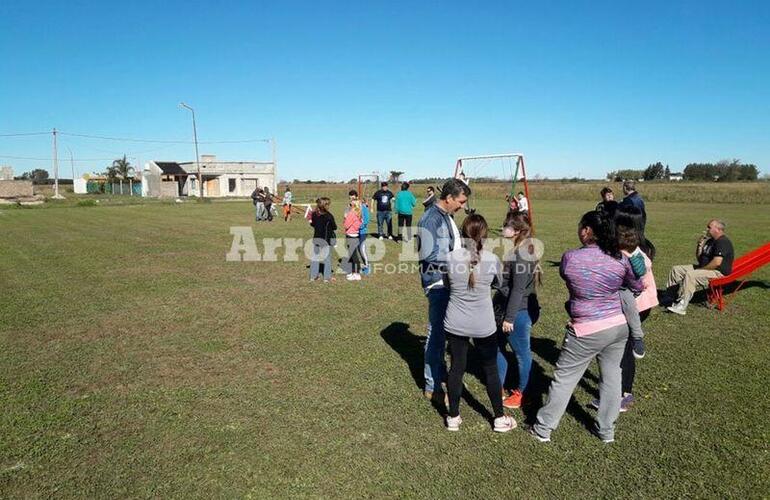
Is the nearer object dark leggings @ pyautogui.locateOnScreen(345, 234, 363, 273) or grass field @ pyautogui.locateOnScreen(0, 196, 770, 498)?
grass field @ pyautogui.locateOnScreen(0, 196, 770, 498)

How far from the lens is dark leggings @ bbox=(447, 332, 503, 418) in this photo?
154 inches

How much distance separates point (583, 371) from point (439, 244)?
1497 mm

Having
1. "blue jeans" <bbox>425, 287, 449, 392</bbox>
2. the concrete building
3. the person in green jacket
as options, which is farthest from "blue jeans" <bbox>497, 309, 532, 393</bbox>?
the concrete building

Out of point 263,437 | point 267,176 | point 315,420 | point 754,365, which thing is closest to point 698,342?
point 754,365

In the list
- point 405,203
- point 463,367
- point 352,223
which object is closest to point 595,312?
point 463,367

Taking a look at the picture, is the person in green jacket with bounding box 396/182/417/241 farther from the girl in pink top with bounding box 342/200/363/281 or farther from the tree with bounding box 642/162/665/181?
the tree with bounding box 642/162/665/181

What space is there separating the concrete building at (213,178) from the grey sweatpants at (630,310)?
56082mm

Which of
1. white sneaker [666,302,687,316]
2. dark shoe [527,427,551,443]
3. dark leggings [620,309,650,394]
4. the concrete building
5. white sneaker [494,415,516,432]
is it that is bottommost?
dark shoe [527,427,551,443]

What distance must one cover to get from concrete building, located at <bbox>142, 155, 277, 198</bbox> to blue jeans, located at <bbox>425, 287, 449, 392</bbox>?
55.3 meters

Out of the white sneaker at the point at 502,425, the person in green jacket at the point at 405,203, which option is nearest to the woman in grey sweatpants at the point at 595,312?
the white sneaker at the point at 502,425

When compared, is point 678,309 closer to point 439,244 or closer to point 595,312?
point 595,312

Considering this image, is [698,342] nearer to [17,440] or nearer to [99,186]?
[17,440]

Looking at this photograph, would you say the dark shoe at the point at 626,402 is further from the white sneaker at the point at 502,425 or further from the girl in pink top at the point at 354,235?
the girl in pink top at the point at 354,235

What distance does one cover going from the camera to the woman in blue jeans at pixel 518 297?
13.7ft
